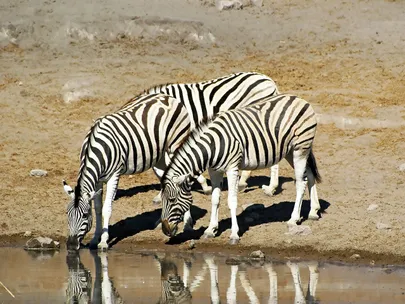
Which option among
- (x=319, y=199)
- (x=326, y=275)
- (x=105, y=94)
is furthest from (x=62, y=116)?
(x=326, y=275)

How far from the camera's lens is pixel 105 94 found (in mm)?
20672

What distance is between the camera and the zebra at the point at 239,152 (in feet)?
46.2

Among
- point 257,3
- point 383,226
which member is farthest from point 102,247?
point 257,3

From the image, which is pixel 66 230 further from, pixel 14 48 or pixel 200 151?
pixel 14 48

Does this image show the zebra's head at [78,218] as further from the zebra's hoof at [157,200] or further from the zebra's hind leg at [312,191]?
the zebra's hind leg at [312,191]

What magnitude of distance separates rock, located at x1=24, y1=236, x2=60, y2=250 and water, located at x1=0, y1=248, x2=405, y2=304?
345 millimetres

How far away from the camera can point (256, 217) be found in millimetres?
15320

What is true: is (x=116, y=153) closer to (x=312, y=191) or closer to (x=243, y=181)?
(x=312, y=191)

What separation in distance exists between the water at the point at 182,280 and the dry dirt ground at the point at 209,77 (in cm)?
76

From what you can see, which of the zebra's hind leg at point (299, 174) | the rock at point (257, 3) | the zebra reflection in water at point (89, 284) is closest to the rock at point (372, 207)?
the zebra's hind leg at point (299, 174)

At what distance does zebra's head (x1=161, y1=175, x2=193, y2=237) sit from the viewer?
552 inches

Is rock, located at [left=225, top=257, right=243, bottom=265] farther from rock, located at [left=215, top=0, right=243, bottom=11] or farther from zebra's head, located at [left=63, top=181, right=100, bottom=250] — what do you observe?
rock, located at [left=215, top=0, right=243, bottom=11]

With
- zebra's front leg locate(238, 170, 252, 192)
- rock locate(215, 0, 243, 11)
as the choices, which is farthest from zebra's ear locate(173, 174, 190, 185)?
→ rock locate(215, 0, 243, 11)

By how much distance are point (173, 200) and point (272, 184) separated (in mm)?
2739
